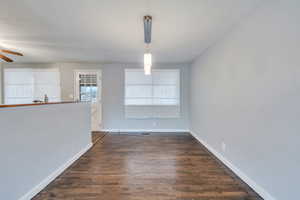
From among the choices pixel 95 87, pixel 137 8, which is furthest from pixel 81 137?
pixel 137 8

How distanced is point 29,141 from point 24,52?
3.34 meters

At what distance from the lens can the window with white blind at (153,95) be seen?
4969 mm

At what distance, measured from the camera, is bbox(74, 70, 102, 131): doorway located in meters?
4.92

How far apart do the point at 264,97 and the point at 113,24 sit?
2416 mm

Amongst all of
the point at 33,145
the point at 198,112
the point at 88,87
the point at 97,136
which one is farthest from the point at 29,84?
the point at 198,112

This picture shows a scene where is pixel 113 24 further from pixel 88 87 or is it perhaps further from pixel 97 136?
pixel 97 136

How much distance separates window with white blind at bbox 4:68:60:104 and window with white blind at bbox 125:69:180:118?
254 centimetres

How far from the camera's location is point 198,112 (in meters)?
4.10

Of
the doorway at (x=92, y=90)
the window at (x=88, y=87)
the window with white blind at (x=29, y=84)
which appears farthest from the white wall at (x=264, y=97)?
the window with white blind at (x=29, y=84)

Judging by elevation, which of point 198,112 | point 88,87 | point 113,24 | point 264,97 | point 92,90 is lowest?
point 198,112

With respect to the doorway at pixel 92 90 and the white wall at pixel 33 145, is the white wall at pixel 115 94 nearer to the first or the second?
the doorway at pixel 92 90

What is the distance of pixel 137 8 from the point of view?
1906 millimetres

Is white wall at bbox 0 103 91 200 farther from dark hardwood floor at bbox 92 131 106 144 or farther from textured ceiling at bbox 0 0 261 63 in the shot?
textured ceiling at bbox 0 0 261 63

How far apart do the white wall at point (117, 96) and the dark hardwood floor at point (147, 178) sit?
170 cm
